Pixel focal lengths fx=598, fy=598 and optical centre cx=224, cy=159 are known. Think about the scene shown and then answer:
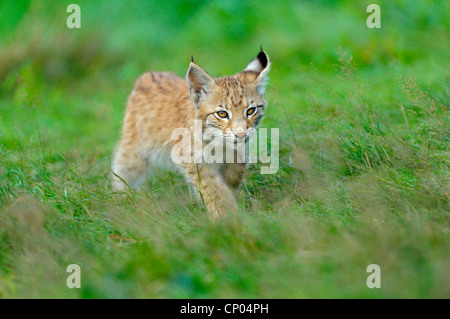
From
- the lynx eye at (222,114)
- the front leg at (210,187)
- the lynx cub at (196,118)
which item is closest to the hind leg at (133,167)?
the lynx cub at (196,118)

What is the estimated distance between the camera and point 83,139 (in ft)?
26.5

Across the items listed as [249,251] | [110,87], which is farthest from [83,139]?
[249,251]

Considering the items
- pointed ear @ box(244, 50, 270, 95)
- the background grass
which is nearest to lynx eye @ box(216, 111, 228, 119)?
pointed ear @ box(244, 50, 270, 95)

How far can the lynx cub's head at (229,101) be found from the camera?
211 inches

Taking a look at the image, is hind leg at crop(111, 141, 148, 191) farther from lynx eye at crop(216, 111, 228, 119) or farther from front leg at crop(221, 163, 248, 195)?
lynx eye at crop(216, 111, 228, 119)

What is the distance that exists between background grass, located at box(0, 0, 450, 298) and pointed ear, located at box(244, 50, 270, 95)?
19cm

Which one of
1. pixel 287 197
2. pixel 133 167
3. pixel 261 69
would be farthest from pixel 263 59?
pixel 133 167

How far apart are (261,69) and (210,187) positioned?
1.28m

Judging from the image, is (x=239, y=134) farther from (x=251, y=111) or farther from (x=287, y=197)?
(x=287, y=197)

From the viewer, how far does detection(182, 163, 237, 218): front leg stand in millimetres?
5082

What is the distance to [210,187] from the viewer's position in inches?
215

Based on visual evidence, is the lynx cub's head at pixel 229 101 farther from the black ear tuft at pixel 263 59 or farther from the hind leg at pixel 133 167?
the hind leg at pixel 133 167

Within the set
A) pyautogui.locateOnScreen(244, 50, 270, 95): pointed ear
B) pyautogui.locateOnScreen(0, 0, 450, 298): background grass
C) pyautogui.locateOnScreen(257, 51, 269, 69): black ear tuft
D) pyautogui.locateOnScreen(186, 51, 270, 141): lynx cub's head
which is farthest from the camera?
pyautogui.locateOnScreen(257, 51, 269, 69): black ear tuft

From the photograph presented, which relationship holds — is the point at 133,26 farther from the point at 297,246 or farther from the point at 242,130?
the point at 297,246
